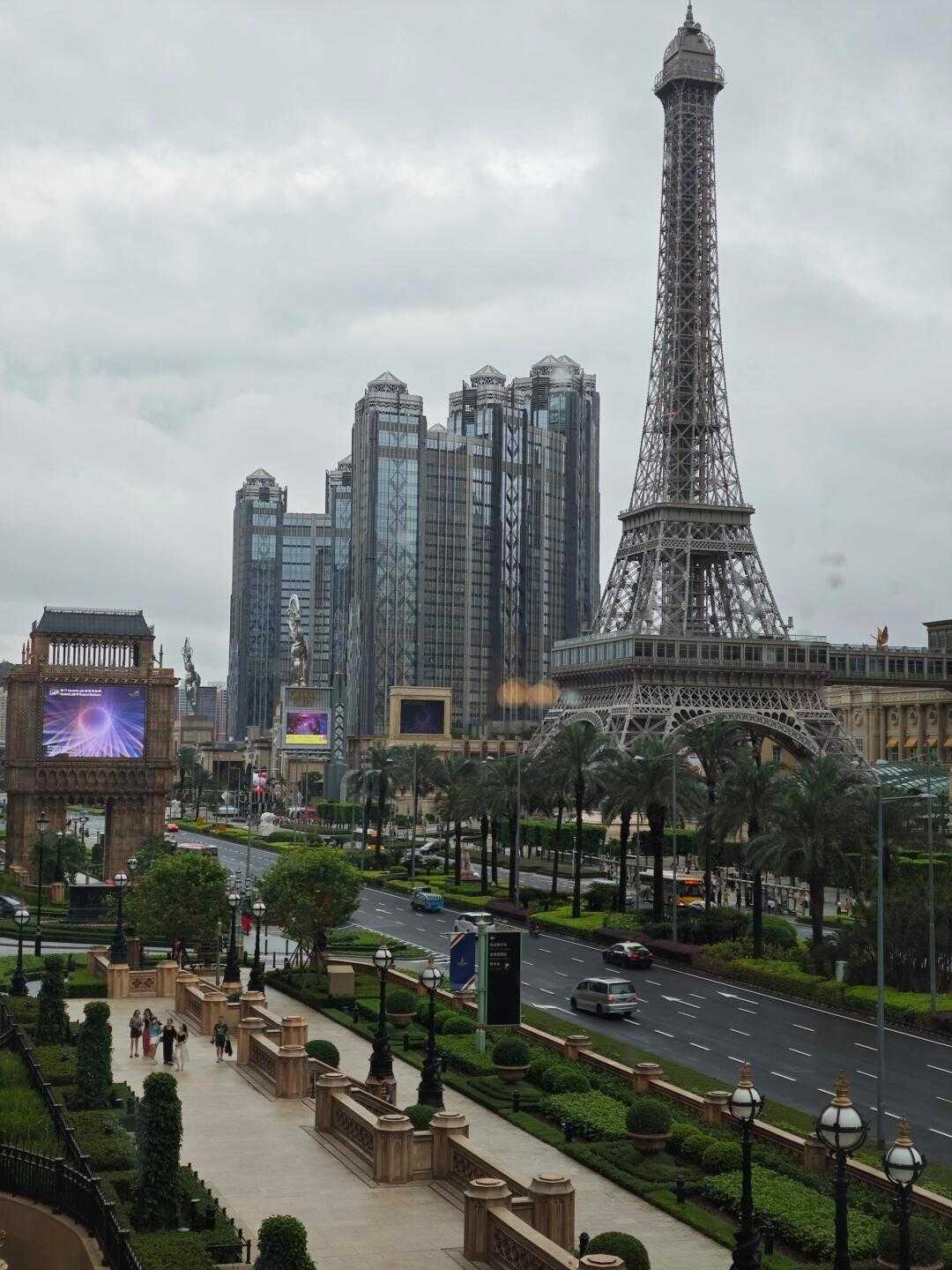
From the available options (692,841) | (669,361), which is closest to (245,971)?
(692,841)

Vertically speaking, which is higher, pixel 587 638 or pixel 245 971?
pixel 587 638

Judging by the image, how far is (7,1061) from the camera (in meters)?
34.0

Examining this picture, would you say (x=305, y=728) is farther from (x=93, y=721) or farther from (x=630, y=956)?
(x=630, y=956)

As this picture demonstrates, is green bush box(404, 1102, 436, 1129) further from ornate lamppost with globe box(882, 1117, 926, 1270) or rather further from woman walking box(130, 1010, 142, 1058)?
ornate lamppost with globe box(882, 1117, 926, 1270)

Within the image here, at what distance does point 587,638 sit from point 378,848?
81.3 ft

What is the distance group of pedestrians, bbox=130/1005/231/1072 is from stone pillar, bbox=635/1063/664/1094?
1176cm

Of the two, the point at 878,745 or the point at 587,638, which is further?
the point at 878,745

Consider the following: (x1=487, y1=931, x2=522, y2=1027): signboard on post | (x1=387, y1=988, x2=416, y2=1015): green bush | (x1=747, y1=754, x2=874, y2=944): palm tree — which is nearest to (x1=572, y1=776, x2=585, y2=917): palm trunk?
(x1=747, y1=754, x2=874, y2=944): palm tree

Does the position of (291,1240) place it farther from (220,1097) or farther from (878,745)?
(878,745)

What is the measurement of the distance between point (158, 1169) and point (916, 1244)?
1173 cm

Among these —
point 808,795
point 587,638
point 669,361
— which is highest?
point 669,361

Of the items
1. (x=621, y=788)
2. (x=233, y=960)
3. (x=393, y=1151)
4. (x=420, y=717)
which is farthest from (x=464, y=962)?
(x=420, y=717)

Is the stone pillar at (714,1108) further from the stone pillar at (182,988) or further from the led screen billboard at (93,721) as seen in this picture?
the led screen billboard at (93,721)

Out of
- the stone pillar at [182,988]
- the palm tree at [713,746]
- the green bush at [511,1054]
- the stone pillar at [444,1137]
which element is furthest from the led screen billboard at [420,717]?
the stone pillar at [444,1137]
